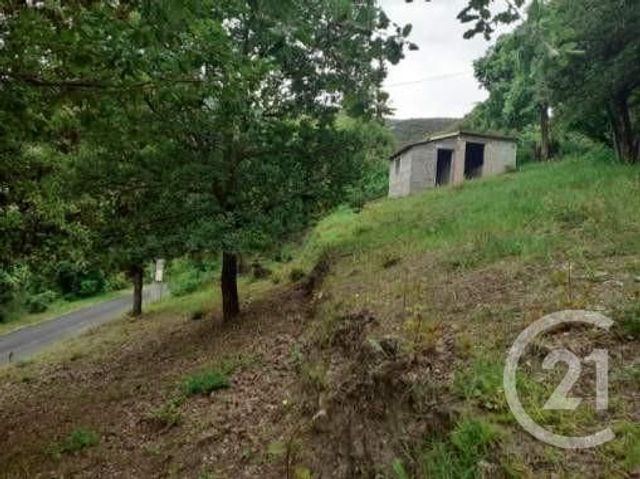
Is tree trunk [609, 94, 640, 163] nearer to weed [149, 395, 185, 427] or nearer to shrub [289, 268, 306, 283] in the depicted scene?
shrub [289, 268, 306, 283]

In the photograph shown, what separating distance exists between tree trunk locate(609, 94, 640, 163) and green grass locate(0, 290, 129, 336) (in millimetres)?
25980

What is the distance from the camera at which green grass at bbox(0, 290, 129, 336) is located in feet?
88.9

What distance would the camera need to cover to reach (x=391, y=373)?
4.55 metres

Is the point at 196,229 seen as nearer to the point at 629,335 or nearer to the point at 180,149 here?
the point at 180,149

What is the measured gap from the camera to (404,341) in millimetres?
4938

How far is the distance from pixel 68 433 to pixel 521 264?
6.24 meters

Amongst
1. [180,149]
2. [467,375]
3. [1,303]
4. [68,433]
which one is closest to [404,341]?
[467,375]

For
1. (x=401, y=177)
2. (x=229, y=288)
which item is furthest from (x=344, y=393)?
(x=401, y=177)

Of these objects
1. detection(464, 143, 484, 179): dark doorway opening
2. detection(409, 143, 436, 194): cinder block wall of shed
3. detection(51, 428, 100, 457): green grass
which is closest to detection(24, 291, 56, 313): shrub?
detection(409, 143, 436, 194): cinder block wall of shed

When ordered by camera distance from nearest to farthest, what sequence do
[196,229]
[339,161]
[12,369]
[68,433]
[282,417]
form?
[282,417], [68,433], [196,229], [339,161], [12,369]

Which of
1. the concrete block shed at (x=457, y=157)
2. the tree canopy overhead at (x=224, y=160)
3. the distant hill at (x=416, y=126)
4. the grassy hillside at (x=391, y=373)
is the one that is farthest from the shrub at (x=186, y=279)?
the distant hill at (x=416, y=126)

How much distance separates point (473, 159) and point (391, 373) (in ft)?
89.2

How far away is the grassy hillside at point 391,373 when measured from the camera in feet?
11.6

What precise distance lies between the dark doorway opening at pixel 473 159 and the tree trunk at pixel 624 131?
1498 cm
